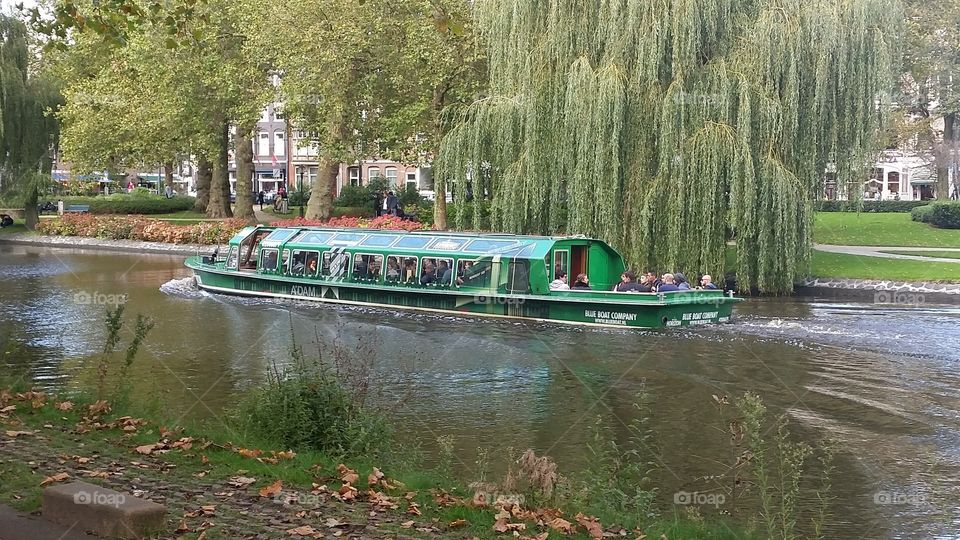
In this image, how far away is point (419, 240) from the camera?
97.3 feet

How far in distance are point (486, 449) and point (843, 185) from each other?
2141 centimetres

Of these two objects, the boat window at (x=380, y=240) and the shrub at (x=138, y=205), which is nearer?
the boat window at (x=380, y=240)

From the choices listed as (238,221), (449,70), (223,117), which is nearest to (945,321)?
(449,70)

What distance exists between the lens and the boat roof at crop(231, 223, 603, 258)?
26641 mm

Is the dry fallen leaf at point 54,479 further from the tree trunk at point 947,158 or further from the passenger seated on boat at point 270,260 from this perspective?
the tree trunk at point 947,158

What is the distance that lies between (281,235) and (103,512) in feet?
86.7

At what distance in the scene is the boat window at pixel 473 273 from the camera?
89.4 ft

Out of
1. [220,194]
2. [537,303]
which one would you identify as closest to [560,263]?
[537,303]

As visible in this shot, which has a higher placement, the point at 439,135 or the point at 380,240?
the point at 439,135

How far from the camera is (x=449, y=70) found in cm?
4353

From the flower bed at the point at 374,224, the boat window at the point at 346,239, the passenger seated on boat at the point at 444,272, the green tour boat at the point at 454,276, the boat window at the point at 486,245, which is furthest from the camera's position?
the flower bed at the point at 374,224

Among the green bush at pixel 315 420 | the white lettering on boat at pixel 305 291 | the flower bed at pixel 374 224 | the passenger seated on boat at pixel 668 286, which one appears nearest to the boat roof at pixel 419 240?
the white lettering on boat at pixel 305 291

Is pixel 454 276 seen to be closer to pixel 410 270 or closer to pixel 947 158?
pixel 410 270

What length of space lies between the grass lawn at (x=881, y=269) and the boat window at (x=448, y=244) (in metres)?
11.8
